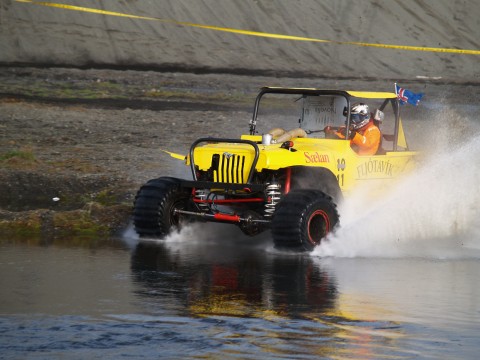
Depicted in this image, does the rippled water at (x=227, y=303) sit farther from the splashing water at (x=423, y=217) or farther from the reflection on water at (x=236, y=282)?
the splashing water at (x=423, y=217)

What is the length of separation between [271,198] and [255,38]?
69.5 feet

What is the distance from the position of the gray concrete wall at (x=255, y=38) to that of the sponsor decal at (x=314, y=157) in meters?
17.6

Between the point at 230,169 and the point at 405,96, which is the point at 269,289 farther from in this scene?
the point at 405,96

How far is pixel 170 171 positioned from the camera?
19016 millimetres

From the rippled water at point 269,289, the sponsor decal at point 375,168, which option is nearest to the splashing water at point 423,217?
the rippled water at point 269,289

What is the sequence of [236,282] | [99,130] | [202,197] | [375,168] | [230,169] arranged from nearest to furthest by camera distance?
[236,282], [230,169], [202,197], [375,168], [99,130]

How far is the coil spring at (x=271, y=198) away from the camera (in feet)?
45.1

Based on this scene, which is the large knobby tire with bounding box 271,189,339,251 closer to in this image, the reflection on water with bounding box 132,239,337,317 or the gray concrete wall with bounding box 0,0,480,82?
the reflection on water with bounding box 132,239,337,317

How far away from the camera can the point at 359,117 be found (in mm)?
14969

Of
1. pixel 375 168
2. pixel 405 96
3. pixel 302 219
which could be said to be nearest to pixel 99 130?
pixel 405 96

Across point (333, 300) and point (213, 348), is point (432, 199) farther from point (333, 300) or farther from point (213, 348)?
point (213, 348)

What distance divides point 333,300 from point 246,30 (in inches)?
968

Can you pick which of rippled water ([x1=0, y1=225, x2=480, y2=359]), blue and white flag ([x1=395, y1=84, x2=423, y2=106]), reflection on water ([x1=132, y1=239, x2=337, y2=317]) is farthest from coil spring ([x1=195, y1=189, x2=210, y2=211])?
blue and white flag ([x1=395, y1=84, x2=423, y2=106])

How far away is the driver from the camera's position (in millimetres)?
14852
